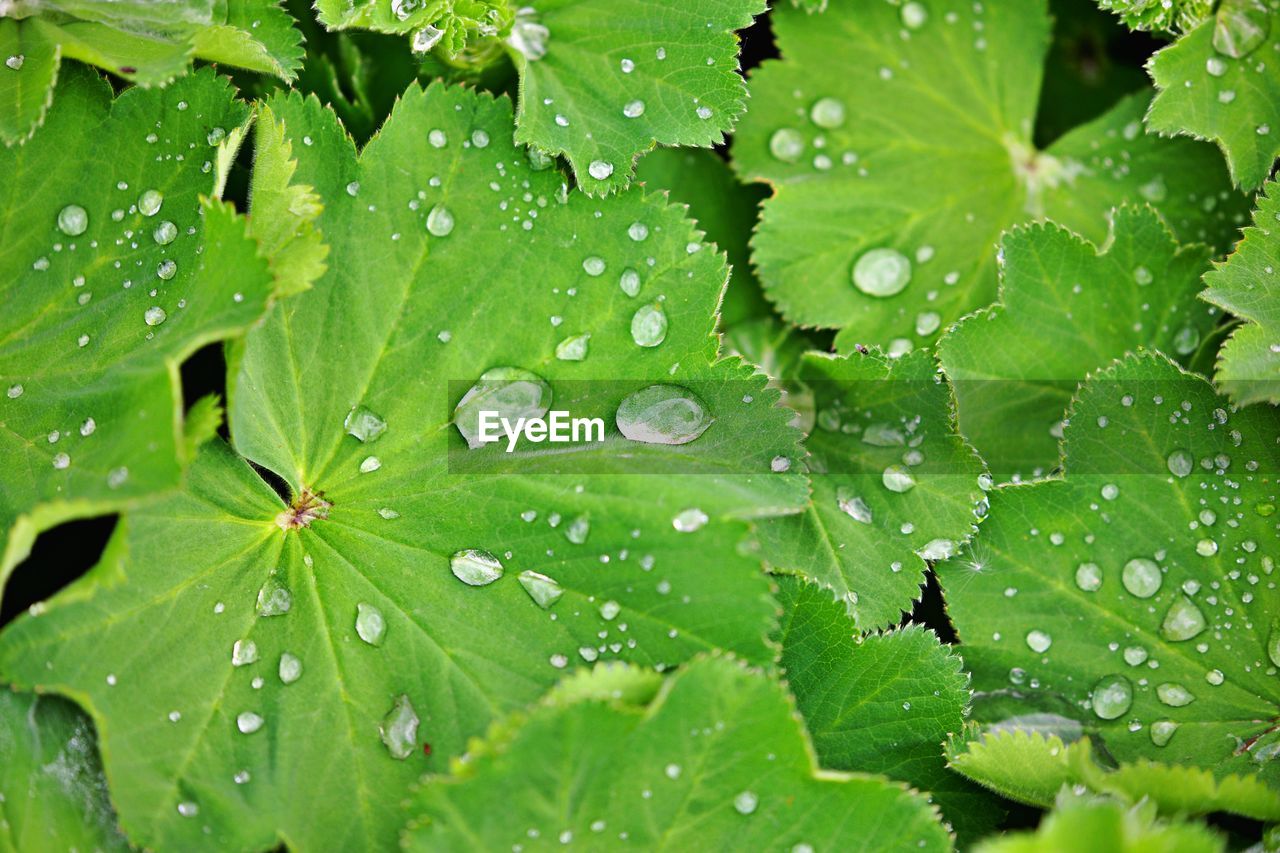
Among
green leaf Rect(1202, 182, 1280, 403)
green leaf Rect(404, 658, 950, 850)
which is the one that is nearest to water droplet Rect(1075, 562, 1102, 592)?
green leaf Rect(1202, 182, 1280, 403)

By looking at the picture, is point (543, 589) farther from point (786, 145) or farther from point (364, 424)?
point (786, 145)

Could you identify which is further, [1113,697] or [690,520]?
[1113,697]

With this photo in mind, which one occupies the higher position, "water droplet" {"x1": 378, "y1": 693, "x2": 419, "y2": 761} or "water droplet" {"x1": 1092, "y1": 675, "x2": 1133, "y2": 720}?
"water droplet" {"x1": 1092, "y1": 675, "x2": 1133, "y2": 720}

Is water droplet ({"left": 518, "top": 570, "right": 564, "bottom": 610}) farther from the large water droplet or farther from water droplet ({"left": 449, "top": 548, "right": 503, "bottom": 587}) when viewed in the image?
the large water droplet

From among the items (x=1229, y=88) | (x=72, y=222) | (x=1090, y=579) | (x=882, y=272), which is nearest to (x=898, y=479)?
(x=1090, y=579)

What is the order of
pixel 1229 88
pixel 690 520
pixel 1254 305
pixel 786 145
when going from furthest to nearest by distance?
pixel 786 145, pixel 1229 88, pixel 1254 305, pixel 690 520

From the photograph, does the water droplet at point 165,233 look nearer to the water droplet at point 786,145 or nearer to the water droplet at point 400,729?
the water droplet at point 400,729
